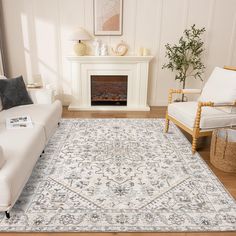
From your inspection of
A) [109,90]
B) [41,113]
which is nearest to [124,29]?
[109,90]

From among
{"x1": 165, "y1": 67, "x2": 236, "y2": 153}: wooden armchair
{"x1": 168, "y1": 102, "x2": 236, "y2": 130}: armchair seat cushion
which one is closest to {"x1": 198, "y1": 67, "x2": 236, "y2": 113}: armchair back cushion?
{"x1": 165, "y1": 67, "x2": 236, "y2": 153}: wooden armchair

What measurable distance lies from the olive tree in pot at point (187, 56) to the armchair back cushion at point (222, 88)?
1.34m

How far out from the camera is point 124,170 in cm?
264

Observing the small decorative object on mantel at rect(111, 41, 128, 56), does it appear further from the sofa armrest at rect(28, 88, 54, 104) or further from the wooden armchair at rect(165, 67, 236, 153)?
the wooden armchair at rect(165, 67, 236, 153)

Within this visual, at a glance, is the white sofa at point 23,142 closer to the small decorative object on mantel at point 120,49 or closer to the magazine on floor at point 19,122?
the magazine on floor at point 19,122

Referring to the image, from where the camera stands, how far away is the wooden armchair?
9.45ft

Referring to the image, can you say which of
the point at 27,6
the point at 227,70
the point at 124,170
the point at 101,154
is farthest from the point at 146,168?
the point at 27,6

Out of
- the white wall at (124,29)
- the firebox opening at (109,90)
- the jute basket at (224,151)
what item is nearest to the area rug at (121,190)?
the jute basket at (224,151)

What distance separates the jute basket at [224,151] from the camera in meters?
2.57

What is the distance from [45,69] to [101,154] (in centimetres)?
286

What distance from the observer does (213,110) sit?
3053 millimetres

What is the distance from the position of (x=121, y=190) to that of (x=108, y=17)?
3609 mm

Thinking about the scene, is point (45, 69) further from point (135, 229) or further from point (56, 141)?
point (135, 229)

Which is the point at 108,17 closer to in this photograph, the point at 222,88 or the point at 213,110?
the point at 222,88
